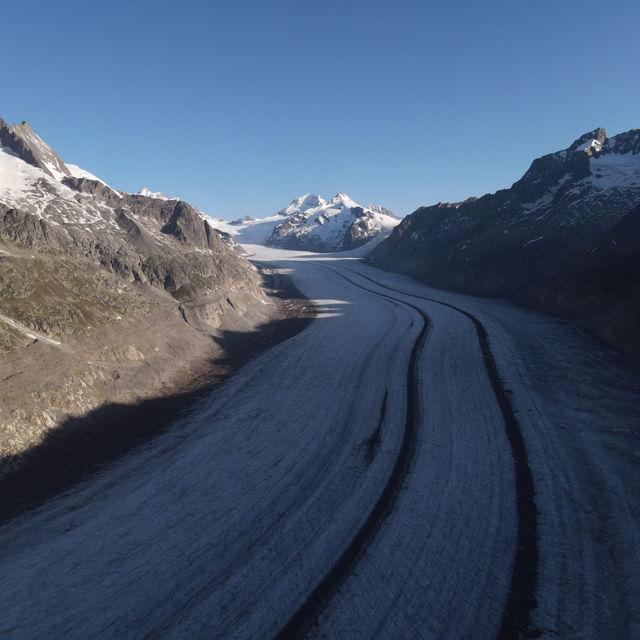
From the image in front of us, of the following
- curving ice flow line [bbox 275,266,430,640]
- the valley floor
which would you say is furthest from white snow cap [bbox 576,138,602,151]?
curving ice flow line [bbox 275,266,430,640]

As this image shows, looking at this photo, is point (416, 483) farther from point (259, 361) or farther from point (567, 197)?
point (567, 197)

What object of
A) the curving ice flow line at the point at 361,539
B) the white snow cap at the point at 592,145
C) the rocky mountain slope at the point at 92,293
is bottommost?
the curving ice flow line at the point at 361,539

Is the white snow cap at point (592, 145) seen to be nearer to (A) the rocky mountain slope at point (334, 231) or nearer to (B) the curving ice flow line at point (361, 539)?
(B) the curving ice flow line at point (361, 539)

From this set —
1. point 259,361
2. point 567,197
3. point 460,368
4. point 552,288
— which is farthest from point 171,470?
point 567,197

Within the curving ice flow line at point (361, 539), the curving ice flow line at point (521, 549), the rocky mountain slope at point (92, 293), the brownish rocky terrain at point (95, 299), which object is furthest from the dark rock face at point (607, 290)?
the rocky mountain slope at point (92, 293)

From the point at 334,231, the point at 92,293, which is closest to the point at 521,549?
the point at 92,293

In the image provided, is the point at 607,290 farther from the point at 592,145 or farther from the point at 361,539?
the point at 592,145
